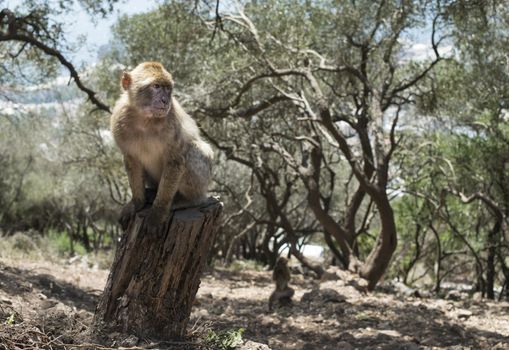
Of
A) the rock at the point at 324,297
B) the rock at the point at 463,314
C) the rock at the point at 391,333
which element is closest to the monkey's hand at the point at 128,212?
the rock at the point at 391,333

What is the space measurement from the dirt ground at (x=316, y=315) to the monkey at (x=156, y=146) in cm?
117

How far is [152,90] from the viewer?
5.30 meters

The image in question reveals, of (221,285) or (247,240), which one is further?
(247,240)

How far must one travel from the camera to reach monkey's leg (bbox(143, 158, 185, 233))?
510 cm

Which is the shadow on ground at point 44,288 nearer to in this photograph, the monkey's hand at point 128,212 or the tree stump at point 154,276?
the monkey's hand at point 128,212

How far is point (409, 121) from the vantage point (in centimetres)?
1852

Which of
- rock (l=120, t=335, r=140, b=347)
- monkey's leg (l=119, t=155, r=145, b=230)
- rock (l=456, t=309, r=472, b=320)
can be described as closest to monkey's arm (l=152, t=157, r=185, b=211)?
monkey's leg (l=119, t=155, r=145, b=230)

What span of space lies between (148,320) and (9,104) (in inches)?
406

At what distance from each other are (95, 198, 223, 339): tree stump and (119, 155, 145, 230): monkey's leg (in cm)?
46

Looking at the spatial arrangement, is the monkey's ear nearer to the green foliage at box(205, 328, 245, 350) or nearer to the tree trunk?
the green foliage at box(205, 328, 245, 350)

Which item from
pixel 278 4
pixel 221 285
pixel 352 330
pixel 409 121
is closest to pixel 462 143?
pixel 409 121

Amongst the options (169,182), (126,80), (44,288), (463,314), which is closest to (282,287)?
(463,314)

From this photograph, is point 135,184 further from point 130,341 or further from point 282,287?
point 282,287

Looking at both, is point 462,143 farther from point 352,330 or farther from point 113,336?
point 113,336
